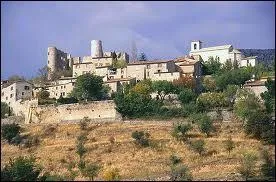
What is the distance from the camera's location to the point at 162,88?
137ft

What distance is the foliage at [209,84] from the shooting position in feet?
143

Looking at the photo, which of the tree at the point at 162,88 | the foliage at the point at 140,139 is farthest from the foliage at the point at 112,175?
the tree at the point at 162,88

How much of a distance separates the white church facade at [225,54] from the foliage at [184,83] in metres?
8.00

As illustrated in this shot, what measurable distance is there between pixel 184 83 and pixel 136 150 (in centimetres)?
863

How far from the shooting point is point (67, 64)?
183 ft

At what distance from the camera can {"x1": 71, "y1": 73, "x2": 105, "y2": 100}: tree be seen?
43.2m

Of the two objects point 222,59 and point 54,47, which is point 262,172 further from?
point 54,47

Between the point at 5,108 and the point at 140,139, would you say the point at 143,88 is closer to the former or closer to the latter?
the point at 140,139

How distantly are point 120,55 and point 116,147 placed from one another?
58.3ft

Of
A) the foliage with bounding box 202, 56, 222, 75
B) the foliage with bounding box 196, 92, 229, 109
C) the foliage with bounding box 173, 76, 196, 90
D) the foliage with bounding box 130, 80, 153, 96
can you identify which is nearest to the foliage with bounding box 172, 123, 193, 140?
the foliage with bounding box 196, 92, 229, 109

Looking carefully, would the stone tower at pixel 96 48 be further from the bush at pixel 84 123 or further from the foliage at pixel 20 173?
the foliage at pixel 20 173

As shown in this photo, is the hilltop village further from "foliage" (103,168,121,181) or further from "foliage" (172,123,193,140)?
"foliage" (103,168,121,181)

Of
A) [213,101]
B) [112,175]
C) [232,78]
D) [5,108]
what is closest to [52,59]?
[5,108]

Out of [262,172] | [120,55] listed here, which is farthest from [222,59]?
[262,172]
